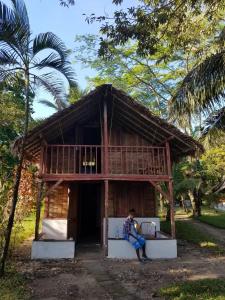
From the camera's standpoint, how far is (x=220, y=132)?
11.9m

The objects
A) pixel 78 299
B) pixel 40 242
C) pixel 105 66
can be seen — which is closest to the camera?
pixel 78 299

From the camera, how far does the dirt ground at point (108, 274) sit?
270 inches

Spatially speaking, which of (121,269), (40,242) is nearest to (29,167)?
(40,242)

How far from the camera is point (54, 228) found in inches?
503

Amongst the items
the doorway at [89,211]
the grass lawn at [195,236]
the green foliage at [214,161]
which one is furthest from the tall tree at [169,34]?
the green foliage at [214,161]

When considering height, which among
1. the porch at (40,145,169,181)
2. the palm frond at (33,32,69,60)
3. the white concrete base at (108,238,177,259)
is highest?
the palm frond at (33,32,69,60)

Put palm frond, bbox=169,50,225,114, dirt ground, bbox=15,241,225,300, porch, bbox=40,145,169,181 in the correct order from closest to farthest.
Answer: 1. dirt ground, bbox=15,241,225,300
2. palm frond, bbox=169,50,225,114
3. porch, bbox=40,145,169,181

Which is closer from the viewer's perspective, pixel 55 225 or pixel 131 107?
pixel 131 107

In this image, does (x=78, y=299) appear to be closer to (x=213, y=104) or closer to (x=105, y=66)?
Result: (x=213, y=104)

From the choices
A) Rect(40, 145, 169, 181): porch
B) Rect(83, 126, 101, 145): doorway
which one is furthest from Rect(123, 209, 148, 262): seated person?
Rect(83, 126, 101, 145): doorway

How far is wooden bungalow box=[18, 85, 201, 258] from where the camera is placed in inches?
436

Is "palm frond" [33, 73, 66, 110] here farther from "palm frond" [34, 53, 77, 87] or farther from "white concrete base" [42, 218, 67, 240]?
"white concrete base" [42, 218, 67, 240]

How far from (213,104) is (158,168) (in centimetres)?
366

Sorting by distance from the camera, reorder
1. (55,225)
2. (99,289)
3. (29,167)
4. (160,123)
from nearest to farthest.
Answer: (99,289), (160,123), (55,225), (29,167)
